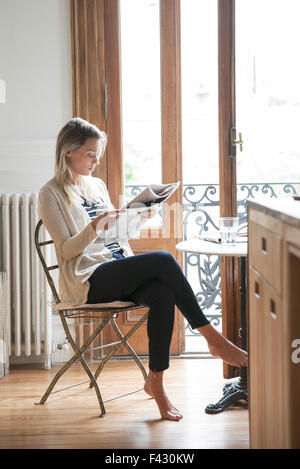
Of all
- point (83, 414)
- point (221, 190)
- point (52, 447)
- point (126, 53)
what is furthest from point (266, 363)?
point (126, 53)

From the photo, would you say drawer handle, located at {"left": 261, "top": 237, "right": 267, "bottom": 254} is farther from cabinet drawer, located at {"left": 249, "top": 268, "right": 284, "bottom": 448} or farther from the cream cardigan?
the cream cardigan

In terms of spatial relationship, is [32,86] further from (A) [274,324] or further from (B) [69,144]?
(A) [274,324]

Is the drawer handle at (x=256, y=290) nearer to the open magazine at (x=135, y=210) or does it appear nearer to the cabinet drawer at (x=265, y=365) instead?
the cabinet drawer at (x=265, y=365)

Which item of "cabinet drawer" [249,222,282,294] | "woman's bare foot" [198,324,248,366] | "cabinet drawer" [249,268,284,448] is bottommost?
"woman's bare foot" [198,324,248,366]

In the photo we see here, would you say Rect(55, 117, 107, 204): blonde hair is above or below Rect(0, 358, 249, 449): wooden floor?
above

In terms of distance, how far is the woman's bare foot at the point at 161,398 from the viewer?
261 centimetres

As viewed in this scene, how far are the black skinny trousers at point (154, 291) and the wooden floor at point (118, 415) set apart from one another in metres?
0.28

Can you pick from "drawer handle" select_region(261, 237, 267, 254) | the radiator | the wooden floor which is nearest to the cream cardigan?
the wooden floor

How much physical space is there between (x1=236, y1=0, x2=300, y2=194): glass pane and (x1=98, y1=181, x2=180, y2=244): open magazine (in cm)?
78

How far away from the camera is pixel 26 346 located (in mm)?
3453

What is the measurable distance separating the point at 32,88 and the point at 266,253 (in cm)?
236

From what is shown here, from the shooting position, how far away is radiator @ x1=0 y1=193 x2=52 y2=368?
3.42 metres

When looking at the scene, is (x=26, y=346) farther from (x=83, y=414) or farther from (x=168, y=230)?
(x=168, y=230)
